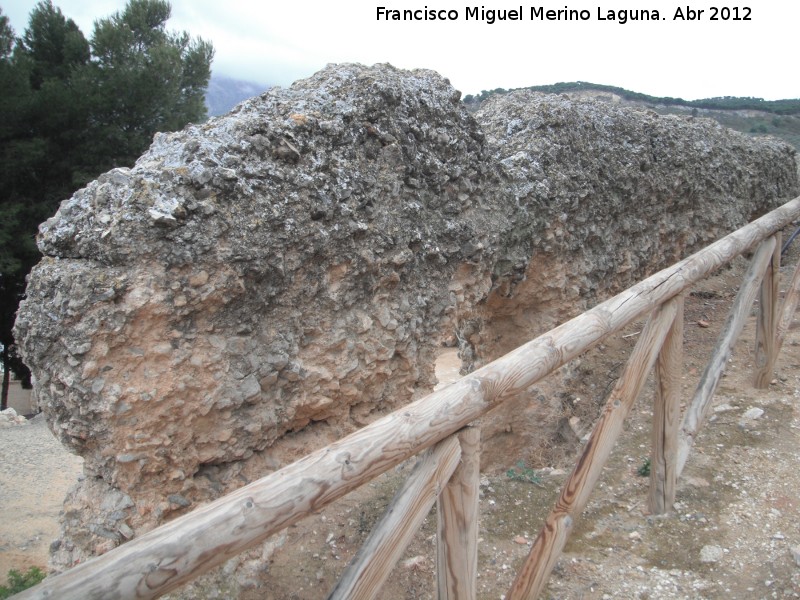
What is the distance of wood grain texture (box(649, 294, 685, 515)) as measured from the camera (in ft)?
9.11

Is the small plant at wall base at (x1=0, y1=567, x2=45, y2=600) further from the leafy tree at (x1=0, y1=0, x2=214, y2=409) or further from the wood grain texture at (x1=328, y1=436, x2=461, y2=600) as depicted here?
the leafy tree at (x1=0, y1=0, x2=214, y2=409)

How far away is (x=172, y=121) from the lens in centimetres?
1066

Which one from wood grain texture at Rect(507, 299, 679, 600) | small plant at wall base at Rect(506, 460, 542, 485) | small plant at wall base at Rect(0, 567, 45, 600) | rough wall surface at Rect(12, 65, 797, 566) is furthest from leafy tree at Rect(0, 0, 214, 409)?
wood grain texture at Rect(507, 299, 679, 600)

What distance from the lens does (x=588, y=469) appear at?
2.32 meters

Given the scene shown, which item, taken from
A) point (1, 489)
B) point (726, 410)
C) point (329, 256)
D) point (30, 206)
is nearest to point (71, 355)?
point (329, 256)

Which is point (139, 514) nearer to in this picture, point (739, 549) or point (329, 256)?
point (329, 256)

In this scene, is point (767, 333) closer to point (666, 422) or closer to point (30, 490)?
point (666, 422)

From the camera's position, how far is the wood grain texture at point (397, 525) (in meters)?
1.51

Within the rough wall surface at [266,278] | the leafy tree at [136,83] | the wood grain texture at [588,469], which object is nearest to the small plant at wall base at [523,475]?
the rough wall surface at [266,278]

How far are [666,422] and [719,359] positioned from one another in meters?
0.87

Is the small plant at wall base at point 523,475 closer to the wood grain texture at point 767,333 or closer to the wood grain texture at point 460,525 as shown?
the wood grain texture at point 460,525

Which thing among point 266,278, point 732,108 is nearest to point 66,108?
point 266,278

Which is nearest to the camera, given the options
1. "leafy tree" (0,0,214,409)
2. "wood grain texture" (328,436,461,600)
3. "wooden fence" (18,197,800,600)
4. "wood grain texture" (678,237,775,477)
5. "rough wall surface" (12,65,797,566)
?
"wooden fence" (18,197,800,600)

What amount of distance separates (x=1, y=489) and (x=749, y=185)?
331 inches
